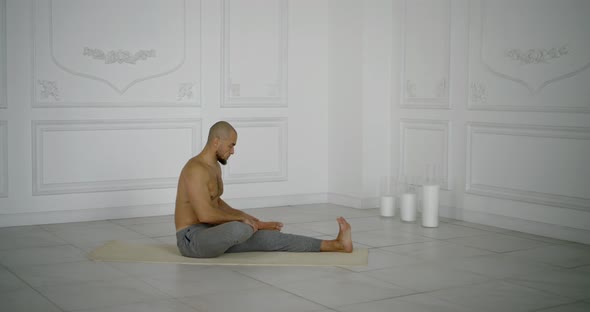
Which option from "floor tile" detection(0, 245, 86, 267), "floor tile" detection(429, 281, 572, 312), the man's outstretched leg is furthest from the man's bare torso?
"floor tile" detection(429, 281, 572, 312)

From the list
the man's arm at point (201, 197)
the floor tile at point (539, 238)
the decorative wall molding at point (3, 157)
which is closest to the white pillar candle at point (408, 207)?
the floor tile at point (539, 238)

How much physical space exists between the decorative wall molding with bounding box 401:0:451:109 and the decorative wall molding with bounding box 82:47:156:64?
7.47 feet

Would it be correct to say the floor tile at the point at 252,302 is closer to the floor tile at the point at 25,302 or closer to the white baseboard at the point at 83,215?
the floor tile at the point at 25,302

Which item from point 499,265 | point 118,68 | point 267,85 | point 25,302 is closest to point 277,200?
point 267,85

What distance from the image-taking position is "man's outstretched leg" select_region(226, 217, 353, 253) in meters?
4.83

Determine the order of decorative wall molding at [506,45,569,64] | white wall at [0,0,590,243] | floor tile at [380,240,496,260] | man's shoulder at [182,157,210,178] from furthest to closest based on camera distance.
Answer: white wall at [0,0,590,243] < decorative wall molding at [506,45,569,64] < floor tile at [380,240,496,260] < man's shoulder at [182,157,210,178]

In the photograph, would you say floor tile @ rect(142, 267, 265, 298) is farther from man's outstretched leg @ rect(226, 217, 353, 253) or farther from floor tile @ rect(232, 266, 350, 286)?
man's outstretched leg @ rect(226, 217, 353, 253)

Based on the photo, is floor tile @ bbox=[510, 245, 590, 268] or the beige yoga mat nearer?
the beige yoga mat

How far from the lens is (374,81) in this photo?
23.1 feet

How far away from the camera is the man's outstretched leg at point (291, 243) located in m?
4.83

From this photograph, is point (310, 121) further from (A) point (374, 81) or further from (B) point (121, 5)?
(B) point (121, 5)

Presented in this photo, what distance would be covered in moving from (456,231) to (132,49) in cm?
309

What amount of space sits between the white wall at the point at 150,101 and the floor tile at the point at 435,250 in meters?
2.19

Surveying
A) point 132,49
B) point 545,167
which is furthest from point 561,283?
point 132,49
